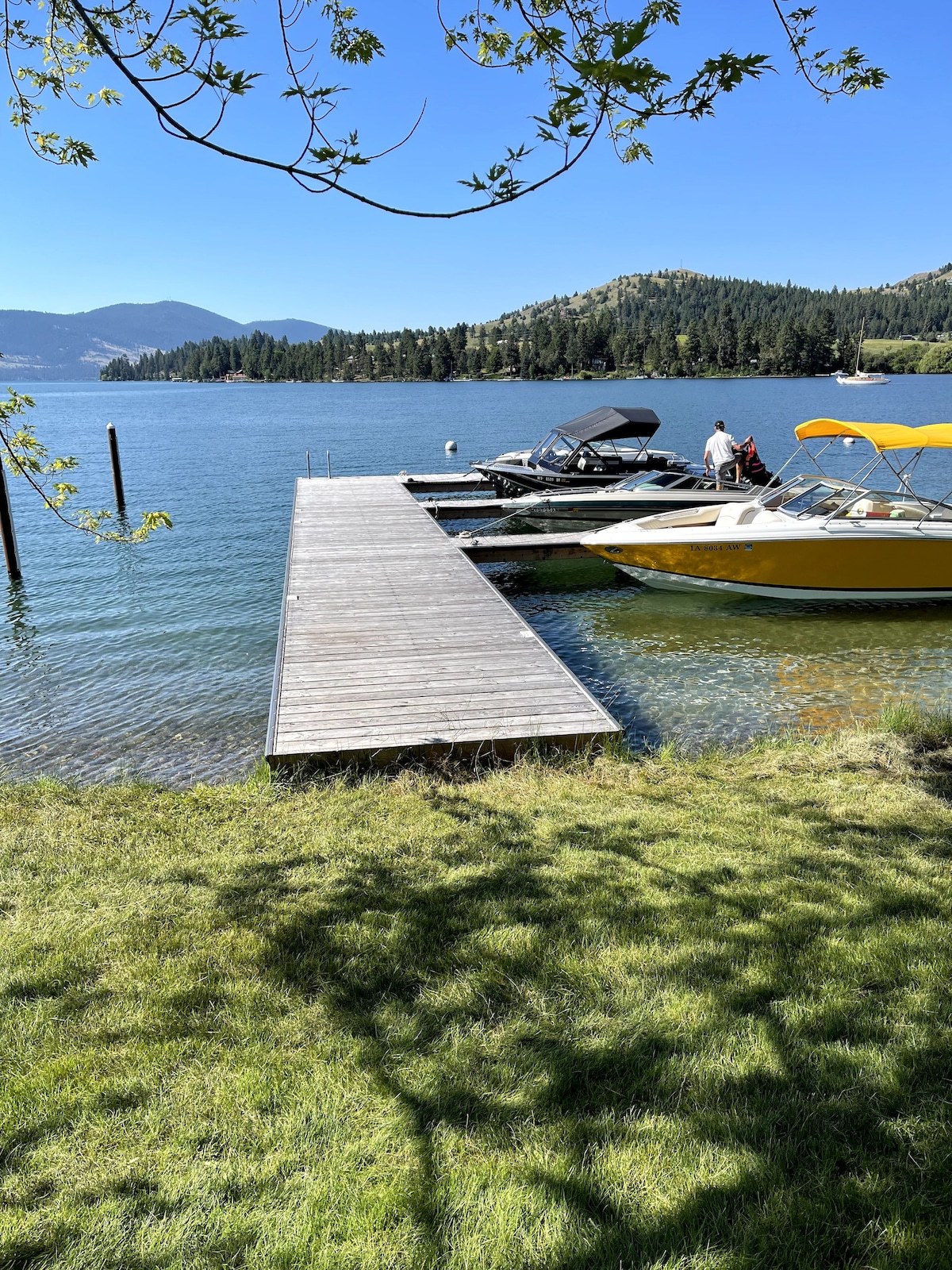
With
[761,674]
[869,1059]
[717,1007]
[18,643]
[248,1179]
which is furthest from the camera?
[18,643]

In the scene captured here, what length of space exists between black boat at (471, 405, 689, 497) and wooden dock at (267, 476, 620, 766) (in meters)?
5.92

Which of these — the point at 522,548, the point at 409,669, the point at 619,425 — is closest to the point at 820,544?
the point at 522,548

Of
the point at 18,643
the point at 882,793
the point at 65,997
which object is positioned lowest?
the point at 18,643

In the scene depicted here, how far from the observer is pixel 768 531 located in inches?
518

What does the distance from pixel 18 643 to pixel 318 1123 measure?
12.7 metres

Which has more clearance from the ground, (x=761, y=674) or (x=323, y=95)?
(x=323, y=95)

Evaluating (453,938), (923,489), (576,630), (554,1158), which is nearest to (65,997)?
(453,938)

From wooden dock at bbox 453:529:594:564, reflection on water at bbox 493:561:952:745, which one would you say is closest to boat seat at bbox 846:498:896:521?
reflection on water at bbox 493:561:952:745

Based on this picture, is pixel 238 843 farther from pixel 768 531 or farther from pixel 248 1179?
pixel 768 531

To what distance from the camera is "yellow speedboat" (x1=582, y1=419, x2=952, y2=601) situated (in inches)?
505

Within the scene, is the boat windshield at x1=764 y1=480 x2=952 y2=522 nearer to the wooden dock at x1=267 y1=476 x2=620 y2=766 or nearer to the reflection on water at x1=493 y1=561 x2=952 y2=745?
the reflection on water at x1=493 y1=561 x2=952 y2=745

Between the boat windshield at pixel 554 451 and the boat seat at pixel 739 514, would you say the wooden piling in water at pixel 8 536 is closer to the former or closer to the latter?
the boat windshield at pixel 554 451

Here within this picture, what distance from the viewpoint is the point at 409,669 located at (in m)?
8.42

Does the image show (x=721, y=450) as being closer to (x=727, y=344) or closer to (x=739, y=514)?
(x=739, y=514)
